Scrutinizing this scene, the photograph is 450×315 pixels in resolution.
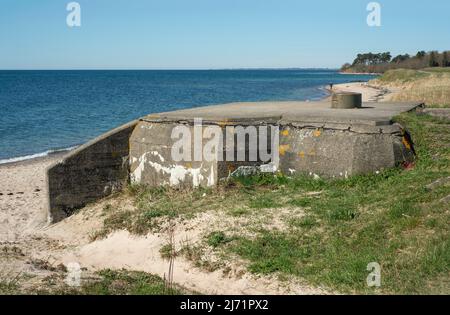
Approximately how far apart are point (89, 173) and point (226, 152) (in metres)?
3.02

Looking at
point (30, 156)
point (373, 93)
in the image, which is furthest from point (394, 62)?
point (30, 156)

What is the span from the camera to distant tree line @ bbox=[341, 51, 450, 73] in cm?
6888

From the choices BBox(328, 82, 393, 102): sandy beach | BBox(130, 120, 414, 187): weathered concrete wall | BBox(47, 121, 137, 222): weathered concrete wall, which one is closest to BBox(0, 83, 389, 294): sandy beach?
BBox(47, 121, 137, 222): weathered concrete wall

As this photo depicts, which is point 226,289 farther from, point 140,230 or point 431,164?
point 431,164

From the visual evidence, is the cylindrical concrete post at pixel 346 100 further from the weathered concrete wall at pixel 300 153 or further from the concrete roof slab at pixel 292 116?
the weathered concrete wall at pixel 300 153

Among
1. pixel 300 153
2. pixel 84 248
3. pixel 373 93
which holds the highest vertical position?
pixel 373 93

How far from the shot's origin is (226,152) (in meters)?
9.16

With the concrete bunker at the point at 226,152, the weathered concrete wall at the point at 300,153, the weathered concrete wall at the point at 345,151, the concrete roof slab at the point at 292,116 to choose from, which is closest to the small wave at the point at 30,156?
the concrete bunker at the point at 226,152


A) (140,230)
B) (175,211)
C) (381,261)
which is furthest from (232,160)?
(381,261)

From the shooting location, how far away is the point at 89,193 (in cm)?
1031

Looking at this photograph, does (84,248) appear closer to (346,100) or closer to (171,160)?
(171,160)

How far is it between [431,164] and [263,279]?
4122 millimetres

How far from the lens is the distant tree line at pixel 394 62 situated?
68.9m

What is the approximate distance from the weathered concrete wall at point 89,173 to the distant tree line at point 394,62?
215 ft
